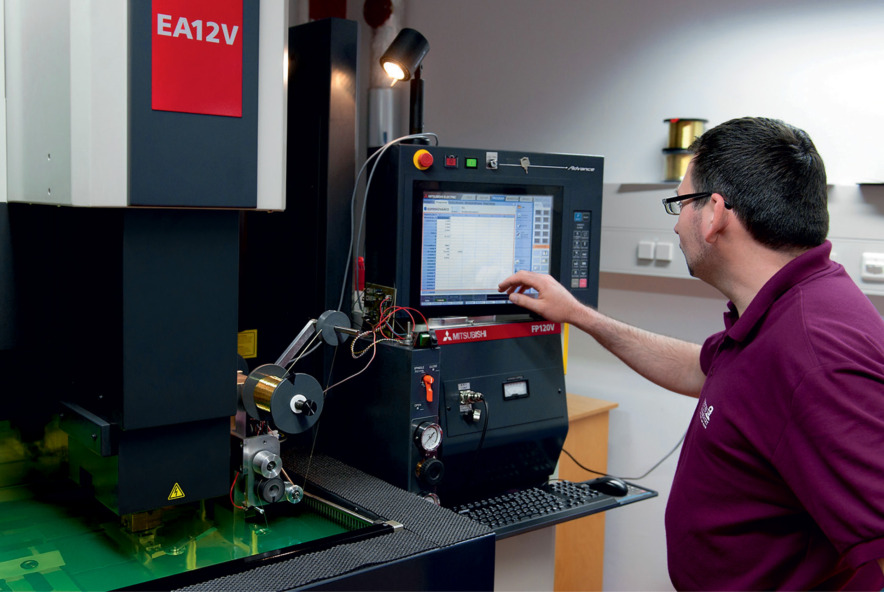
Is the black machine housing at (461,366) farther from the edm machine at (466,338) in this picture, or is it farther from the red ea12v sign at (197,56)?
the red ea12v sign at (197,56)

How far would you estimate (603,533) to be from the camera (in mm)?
2746

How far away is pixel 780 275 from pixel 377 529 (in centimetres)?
83

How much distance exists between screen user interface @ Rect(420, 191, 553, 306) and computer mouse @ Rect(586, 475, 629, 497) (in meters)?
0.50

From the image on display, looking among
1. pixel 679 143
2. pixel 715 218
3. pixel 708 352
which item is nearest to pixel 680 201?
pixel 715 218

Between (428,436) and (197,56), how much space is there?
2.78 feet

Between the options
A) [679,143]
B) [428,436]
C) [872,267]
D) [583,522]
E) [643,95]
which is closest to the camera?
[428,436]

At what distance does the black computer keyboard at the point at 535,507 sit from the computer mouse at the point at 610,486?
2cm

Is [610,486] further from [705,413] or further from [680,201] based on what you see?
[680,201]

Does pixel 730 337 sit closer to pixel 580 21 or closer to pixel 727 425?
pixel 727 425

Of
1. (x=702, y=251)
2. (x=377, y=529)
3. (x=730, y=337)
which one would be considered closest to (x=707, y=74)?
(x=702, y=251)

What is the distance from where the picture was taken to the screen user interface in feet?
5.82

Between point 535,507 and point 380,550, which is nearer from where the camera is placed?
point 380,550

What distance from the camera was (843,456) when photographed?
1174 mm

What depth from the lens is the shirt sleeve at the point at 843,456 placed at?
115 centimetres
